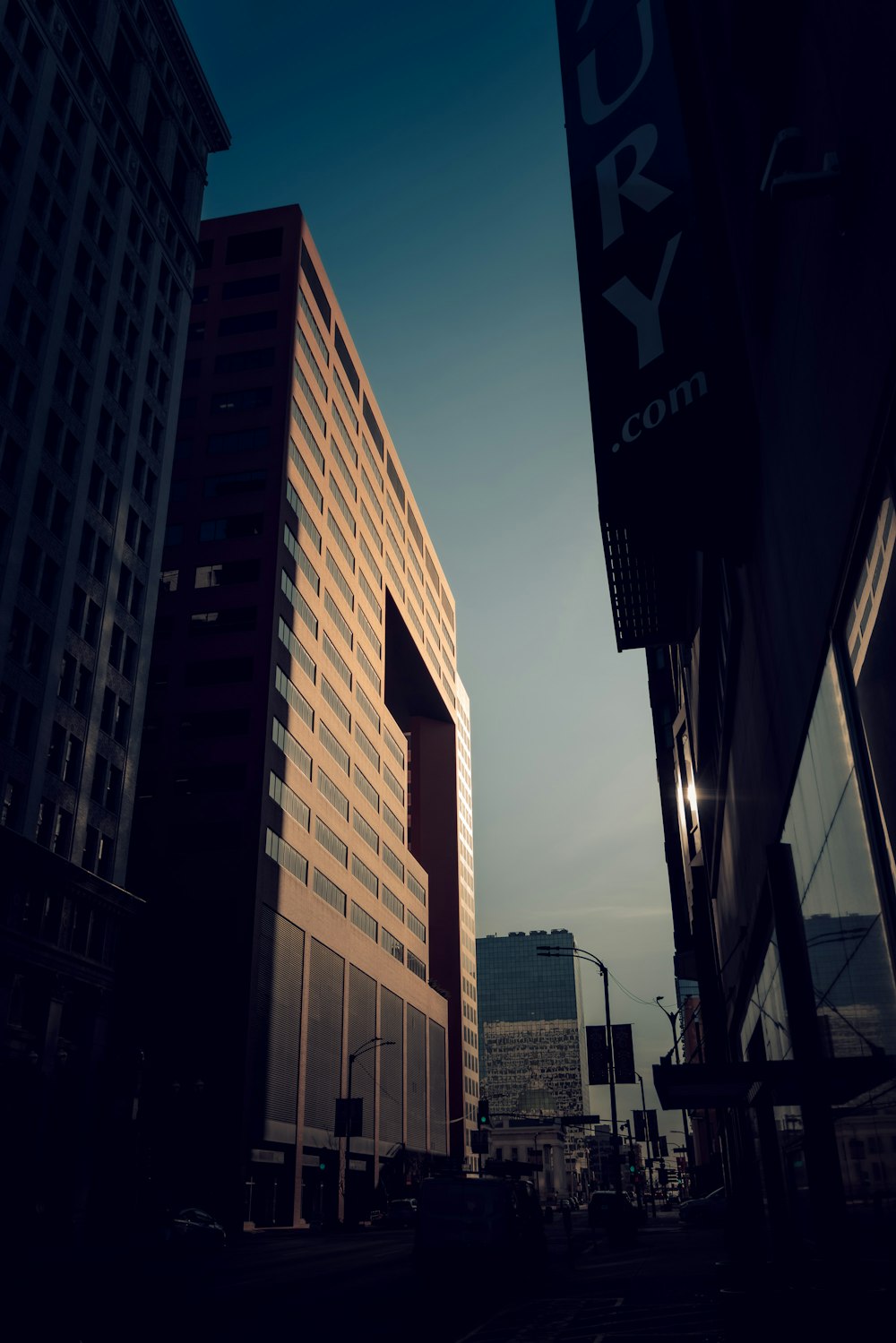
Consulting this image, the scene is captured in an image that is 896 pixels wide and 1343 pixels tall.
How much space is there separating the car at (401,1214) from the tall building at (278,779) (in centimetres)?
509

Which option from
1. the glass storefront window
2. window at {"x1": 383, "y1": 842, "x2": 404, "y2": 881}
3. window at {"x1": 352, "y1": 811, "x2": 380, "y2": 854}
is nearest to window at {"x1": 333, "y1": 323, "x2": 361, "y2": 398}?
window at {"x1": 352, "y1": 811, "x2": 380, "y2": 854}

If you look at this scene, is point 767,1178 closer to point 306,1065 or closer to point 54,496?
→ point 54,496

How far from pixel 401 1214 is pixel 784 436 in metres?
64.1

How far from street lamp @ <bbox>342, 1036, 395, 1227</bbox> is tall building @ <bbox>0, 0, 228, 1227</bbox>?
15559mm

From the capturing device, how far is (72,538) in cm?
5359

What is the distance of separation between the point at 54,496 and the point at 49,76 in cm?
2437

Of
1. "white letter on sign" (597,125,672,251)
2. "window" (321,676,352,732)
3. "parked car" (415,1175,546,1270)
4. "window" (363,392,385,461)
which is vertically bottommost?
"parked car" (415,1175,546,1270)

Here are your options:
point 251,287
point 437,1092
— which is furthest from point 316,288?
point 437,1092

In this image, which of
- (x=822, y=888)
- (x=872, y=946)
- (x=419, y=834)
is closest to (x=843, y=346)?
(x=872, y=946)

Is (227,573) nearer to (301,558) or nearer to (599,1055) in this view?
(301,558)

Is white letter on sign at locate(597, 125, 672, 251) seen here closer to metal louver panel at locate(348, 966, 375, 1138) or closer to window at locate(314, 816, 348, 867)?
window at locate(314, 816, 348, 867)

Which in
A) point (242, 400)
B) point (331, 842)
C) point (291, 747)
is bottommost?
point (331, 842)

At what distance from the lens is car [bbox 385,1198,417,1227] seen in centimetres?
6284

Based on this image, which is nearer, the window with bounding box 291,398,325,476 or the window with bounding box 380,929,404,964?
the window with bounding box 291,398,325,476
